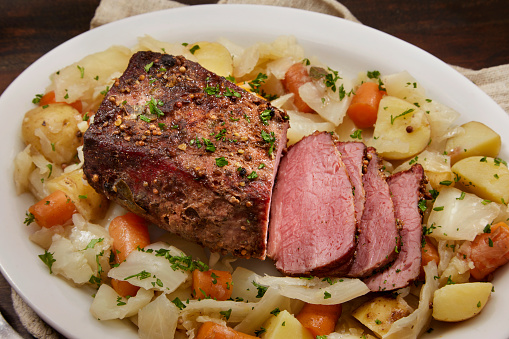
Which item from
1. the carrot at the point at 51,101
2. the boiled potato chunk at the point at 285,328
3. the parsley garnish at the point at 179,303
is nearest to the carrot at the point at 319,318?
the boiled potato chunk at the point at 285,328

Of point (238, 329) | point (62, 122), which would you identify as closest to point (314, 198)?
point (238, 329)

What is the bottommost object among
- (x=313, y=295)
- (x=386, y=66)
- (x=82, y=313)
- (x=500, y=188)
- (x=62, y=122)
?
(x=82, y=313)

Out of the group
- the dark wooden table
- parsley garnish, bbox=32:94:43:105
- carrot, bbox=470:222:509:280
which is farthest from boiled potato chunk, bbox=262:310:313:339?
the dark wooden table

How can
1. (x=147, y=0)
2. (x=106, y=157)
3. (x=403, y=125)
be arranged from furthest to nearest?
(x=147, y=0), (x=403, y=125), (x=106, y=157)

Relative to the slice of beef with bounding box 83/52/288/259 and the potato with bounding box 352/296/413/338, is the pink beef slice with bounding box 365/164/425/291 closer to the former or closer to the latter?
the potato with bounding box 352/296/413/338

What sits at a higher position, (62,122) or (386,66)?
(386,66)

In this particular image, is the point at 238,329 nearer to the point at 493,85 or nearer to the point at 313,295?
the point at 313,295
